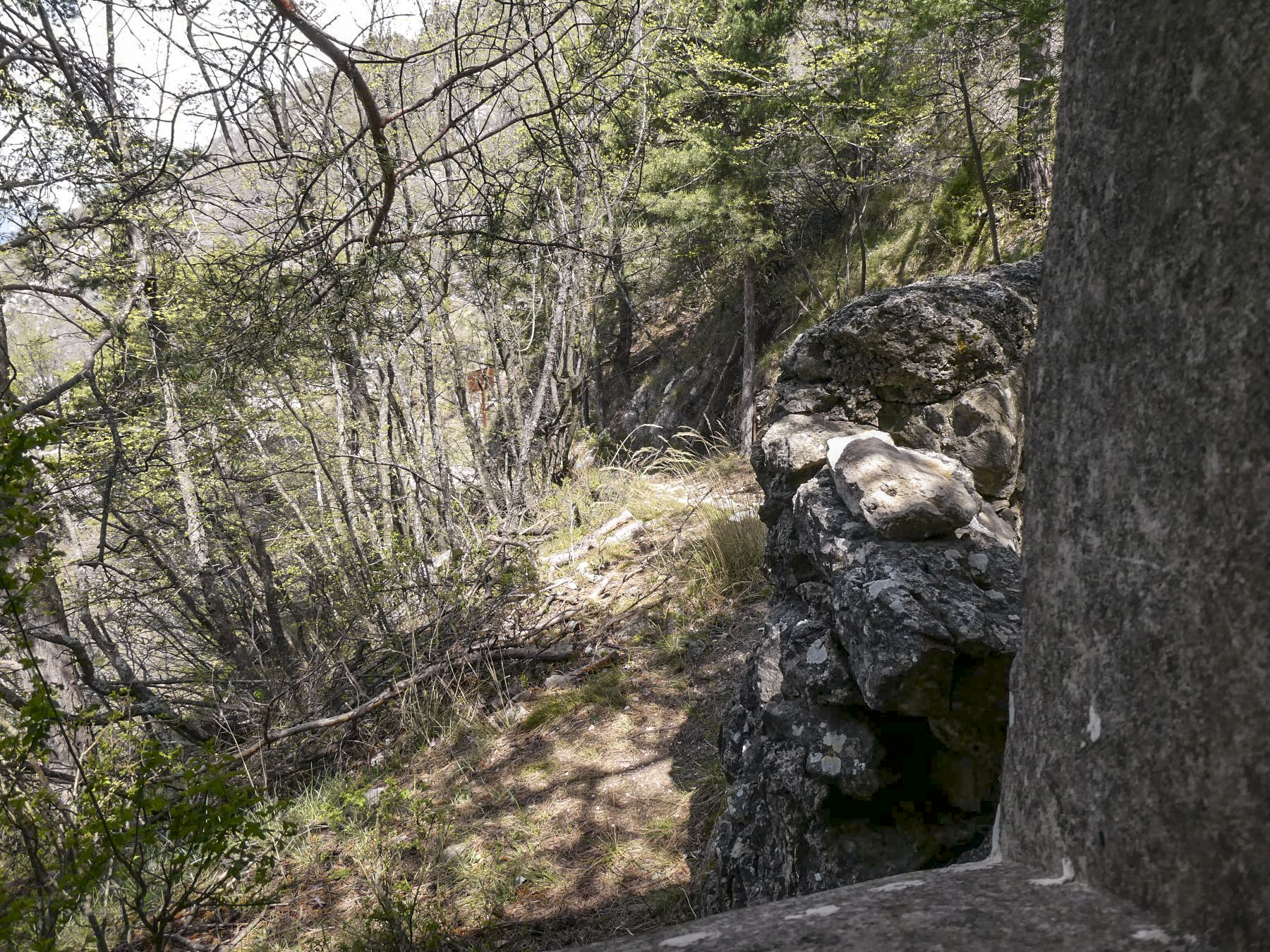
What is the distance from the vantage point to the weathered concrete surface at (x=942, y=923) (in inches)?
31.8

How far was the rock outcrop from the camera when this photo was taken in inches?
77.7

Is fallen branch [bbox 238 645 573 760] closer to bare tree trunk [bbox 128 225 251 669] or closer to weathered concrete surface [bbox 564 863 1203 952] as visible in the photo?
bare tree trunk [bbox 128 225 251 669]

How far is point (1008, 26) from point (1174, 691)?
28.4ft

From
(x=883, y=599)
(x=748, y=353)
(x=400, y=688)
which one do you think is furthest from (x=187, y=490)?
(x=748, y=353)

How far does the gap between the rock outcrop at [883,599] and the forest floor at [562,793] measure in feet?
1.77

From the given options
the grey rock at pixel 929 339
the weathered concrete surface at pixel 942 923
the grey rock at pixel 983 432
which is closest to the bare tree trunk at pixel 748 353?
the grey rock at pixel 929 339

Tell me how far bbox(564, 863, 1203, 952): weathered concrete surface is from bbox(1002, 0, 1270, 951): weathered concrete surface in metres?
0.04

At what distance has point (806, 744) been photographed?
2184mm

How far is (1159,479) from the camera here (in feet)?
2.87

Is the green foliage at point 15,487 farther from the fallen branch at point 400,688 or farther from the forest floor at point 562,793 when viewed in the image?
the fallen branch at point 400,688

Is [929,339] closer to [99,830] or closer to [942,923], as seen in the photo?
[942,923]

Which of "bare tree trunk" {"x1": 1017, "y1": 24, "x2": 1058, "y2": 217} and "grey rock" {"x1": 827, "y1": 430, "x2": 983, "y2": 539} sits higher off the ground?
"bare tree trunk" {"x1": 1017, "y1": 24, "x2": 1058, "y2": 217}

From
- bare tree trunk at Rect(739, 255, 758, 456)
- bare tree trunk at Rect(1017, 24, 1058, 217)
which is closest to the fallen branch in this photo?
bare tree trunk at Rect(1017, 24, 1058, 217)

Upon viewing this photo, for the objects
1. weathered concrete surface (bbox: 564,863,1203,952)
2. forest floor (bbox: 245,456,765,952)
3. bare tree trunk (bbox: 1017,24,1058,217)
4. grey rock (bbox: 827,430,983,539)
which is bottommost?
forest floor (bbox: 245,456,765,952)
